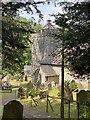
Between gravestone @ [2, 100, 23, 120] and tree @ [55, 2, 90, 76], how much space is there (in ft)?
2.16

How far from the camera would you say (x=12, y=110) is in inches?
90.7

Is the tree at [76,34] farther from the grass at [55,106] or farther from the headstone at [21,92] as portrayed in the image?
the headstone at [21,92]

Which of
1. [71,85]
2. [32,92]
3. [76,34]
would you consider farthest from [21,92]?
[76,34]

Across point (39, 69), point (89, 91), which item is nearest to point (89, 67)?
Answer: point (89, 91)

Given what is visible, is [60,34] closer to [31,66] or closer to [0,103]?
[31,66]

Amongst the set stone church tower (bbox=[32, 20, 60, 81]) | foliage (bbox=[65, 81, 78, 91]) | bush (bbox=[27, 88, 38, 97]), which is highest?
stone church tower (bbox=[32, 20, 60, 81])

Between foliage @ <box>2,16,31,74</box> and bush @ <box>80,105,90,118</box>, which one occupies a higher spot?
foliage @ <box>2,16,31,74</box>

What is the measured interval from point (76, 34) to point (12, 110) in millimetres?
962

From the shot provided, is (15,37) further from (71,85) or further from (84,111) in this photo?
(84,111)

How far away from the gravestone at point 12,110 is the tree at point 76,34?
0.66 meters

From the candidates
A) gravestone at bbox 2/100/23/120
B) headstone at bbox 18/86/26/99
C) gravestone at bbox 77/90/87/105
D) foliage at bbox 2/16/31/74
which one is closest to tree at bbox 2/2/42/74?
foliage at bbox 2/16/31/74

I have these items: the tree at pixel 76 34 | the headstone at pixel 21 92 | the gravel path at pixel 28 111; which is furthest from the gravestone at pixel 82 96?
the headstone at pixel 21 92

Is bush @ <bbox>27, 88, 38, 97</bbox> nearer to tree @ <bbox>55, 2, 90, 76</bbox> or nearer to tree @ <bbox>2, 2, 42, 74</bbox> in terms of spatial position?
tree @ <bbox>2, 2, 42, 74</bbox>

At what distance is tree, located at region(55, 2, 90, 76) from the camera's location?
92.0 inches
